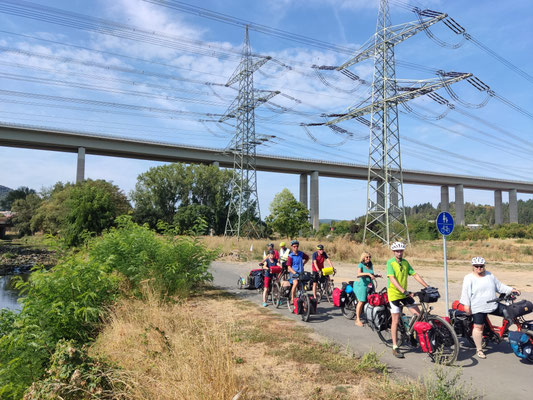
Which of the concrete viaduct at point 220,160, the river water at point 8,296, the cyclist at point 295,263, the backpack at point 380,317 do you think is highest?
the concrete viaduct at point 220,160

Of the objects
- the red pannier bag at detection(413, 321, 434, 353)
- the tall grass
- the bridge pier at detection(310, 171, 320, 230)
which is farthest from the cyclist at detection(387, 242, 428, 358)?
the bridge pier at detection(310, 171, 320, 230)

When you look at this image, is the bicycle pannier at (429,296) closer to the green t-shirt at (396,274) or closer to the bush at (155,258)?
the green t-shirt at (396,274)

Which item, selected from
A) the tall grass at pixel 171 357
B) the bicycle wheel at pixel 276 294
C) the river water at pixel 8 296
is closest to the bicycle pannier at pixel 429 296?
the tall grass at pixel 171 357

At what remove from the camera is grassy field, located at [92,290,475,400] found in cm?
439

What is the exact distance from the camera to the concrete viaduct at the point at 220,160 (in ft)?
194

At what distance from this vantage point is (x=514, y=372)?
578 cm

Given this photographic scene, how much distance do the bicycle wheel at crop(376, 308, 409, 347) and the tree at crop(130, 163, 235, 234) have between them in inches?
2126

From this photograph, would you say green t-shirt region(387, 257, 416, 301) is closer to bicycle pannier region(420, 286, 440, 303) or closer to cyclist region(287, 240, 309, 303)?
bicycle pannier region(420, 286, 440, 303)

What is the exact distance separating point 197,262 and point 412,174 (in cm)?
8719

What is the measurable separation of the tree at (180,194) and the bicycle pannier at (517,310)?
55.6 metres

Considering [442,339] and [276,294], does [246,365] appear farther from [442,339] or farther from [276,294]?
[276,294]

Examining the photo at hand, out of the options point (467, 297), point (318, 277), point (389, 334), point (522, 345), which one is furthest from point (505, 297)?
point (318, 277)

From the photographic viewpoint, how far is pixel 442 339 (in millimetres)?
6164

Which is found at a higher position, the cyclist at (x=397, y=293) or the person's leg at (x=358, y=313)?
the cyclist at (x=397, y=293)
